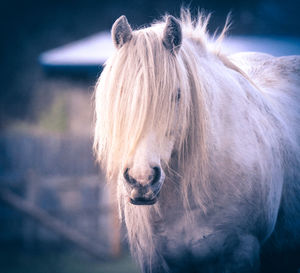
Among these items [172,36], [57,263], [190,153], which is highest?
[172,36]

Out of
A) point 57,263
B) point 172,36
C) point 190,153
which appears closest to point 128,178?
point 190,153

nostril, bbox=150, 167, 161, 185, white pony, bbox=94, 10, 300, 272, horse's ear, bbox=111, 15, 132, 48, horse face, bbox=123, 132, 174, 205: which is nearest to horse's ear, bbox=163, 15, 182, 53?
white pony, bbox=94, 10, 300, 272

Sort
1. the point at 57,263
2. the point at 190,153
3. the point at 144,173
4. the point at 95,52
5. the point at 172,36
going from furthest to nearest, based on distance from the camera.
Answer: the point at 95,52 → the point at 57,263 → the point at 190,153 → the point at 172,36 → the point at 144,173

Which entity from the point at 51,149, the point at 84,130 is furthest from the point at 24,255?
the point at 84,130

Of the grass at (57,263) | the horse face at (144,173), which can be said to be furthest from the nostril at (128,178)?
the grass at (57,263)

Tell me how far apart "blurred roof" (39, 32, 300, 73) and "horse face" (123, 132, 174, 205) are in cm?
543

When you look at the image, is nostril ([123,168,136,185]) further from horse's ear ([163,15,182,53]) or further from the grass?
the grass

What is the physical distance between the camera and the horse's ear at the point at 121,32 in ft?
5.52

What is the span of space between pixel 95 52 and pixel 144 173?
22.2 ft

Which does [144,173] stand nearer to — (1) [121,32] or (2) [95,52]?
(1) [121,32]

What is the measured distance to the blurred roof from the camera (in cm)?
721

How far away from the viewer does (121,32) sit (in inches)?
66.9

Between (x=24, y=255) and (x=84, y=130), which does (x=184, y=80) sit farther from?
(x=84, y=130)

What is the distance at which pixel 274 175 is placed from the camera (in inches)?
83.9
